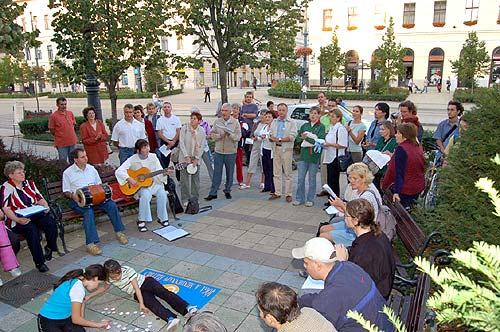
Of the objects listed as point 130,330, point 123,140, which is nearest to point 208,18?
point 123,140

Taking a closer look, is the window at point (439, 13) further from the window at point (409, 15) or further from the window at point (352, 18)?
the window at point (352, 18)

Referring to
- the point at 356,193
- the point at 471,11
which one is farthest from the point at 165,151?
the point at 471,11

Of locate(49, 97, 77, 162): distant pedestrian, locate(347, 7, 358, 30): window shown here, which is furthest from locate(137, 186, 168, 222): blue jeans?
locate(347, 7, 358, 30): window

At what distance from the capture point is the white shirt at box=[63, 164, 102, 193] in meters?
6.18

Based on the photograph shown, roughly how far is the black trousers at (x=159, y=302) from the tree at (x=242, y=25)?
8.87m

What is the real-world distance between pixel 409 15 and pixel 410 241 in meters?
47.3

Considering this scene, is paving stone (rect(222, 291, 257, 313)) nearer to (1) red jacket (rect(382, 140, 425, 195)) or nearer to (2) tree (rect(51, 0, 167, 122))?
(1) red jacket (rect(382, 140, 425, 195))

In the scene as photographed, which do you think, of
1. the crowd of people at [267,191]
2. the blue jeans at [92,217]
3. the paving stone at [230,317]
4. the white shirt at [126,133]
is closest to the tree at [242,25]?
the crowd of people at [267,191]

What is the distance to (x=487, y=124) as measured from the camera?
338 centimetres

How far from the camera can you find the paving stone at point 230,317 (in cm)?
420

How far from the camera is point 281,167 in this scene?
8.34 metres

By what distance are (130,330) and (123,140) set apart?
5094 mm

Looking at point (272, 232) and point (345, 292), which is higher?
point (345, 292)

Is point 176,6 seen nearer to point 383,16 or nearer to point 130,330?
point 130,330
